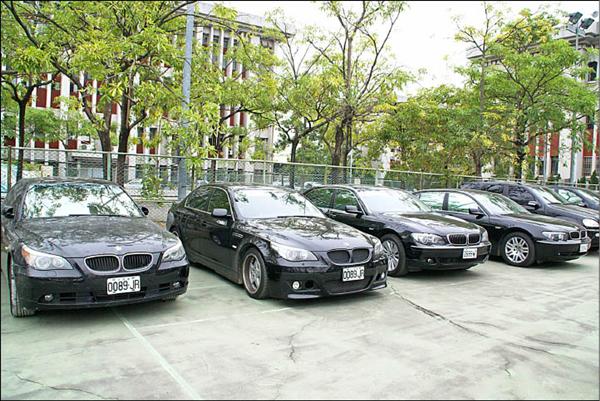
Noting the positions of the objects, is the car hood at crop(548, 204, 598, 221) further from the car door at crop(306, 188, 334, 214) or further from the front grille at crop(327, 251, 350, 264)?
the front grille at crop(327, 251, 350, 264)

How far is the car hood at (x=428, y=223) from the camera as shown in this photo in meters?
7.56

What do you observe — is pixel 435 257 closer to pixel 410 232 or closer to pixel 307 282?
pixel 410 232

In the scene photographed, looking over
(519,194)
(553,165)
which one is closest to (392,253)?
(519,194)

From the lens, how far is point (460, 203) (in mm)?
10359

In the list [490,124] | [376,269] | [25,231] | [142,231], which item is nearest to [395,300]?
[376,269]

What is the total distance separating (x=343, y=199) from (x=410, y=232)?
183 centimetres

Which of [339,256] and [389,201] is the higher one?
[389,201]

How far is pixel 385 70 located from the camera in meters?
18.1

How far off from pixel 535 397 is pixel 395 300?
2788 mm

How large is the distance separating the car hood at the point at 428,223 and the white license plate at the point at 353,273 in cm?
198

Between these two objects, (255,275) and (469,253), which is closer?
(255,275)

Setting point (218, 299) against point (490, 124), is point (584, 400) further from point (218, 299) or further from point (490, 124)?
point (490, 124)

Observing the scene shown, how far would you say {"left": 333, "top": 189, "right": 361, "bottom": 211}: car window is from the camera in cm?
883

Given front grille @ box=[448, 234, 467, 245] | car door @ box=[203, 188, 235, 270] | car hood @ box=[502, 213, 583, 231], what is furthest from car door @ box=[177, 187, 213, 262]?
car hood @ box=[502, 213, 583, 231]
